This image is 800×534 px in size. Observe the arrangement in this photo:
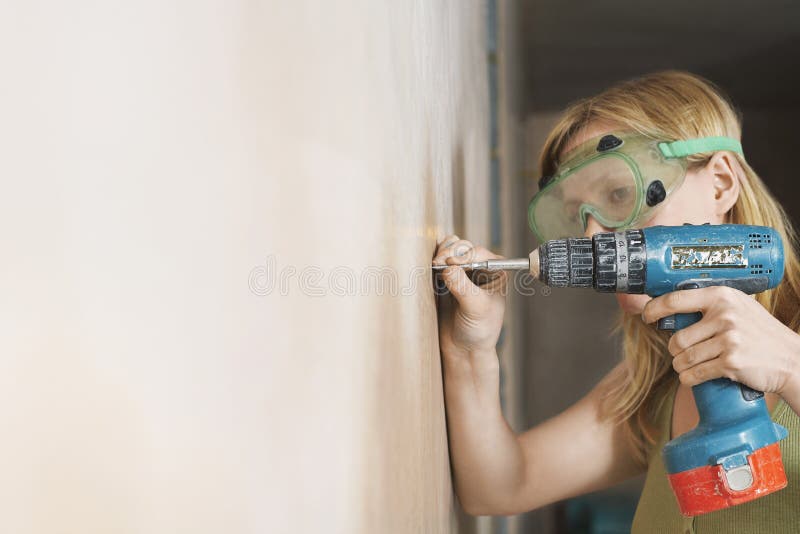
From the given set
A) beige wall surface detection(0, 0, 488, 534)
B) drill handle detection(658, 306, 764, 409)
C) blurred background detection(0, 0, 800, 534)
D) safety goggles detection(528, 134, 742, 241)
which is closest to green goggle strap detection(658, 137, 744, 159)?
safety goggles detection(528, 134, 742, 241)

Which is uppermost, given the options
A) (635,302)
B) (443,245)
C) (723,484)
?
(443,245)

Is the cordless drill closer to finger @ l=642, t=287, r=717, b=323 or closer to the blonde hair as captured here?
finger @ l=642, t=287, r=717, b=323

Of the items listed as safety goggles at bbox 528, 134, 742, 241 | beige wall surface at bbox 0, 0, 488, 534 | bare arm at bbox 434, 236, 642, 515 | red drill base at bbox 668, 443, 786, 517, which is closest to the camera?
beige wall surface at bbox 0, 0, 488, 534

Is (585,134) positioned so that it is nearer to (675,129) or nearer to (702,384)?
(675,129)

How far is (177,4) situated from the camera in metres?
0.24

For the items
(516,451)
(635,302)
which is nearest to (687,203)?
(635,302)

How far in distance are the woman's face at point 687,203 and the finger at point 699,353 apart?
228 millimetres

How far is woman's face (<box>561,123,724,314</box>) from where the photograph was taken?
127cm

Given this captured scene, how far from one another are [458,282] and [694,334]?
0.37 m

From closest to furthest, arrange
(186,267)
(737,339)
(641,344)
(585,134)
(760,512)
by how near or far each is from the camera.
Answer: (186,267) < (737,339) < (760,512) < (585,134) < (641,344)

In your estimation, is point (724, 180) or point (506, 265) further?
point (724, 180)

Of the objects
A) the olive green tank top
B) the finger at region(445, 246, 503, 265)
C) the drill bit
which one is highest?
the finger at region(445, 246, 503, 265)

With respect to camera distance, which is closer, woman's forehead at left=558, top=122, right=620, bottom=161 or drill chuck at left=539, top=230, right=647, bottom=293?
drill chuck at left=539, top=230, right=647, bottom=293

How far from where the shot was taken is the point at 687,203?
1284mm
